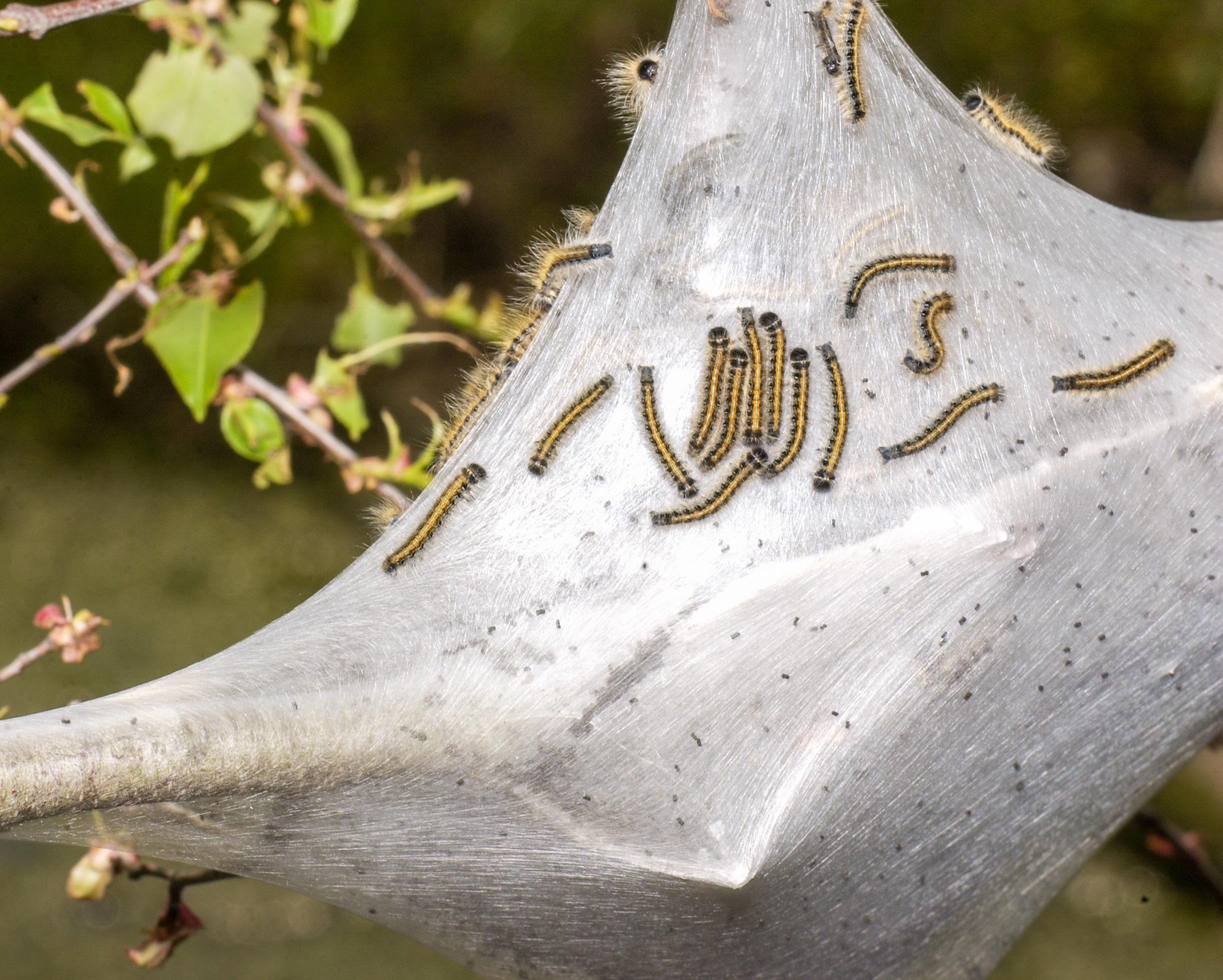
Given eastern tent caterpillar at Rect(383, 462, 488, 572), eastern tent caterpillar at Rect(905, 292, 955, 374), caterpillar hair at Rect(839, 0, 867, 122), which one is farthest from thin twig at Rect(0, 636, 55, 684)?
caterpillar hair at Rect(839, 0, 867, 122)

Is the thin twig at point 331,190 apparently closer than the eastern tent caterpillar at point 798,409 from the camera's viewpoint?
No

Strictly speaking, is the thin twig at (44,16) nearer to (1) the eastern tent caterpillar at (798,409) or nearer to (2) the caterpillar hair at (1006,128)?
(1) the eastern tent caterpillar at (798,409)

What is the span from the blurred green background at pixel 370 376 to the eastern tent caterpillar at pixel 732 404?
10.5 ft

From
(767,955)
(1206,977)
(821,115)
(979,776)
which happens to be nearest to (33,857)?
(767,955)

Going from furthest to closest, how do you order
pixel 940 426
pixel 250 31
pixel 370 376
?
pixel 370 376
pixel 250 31
pixel 940 426

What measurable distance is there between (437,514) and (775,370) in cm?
86

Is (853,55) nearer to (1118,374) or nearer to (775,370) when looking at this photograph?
(775,370)

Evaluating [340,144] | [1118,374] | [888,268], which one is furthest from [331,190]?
[1118,374]

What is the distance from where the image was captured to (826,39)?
221cm

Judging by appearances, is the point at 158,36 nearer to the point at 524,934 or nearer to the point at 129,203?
the point at 129,203

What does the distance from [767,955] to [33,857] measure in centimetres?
450

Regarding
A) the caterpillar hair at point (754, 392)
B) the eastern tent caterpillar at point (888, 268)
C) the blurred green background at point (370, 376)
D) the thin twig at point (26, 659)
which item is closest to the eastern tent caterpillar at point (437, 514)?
the caterpillar hair at point (754, 392)

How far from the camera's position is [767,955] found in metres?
2.22

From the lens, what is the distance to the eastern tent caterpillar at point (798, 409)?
2164 mm
